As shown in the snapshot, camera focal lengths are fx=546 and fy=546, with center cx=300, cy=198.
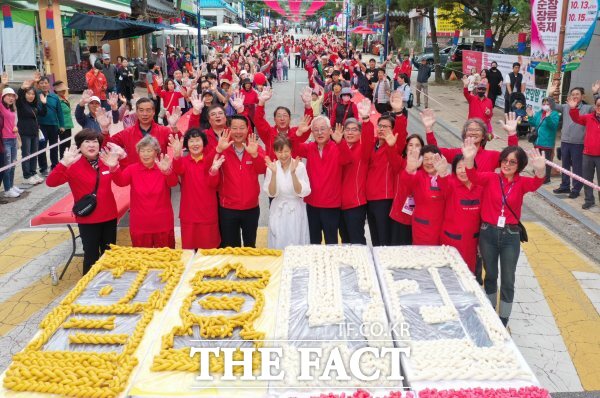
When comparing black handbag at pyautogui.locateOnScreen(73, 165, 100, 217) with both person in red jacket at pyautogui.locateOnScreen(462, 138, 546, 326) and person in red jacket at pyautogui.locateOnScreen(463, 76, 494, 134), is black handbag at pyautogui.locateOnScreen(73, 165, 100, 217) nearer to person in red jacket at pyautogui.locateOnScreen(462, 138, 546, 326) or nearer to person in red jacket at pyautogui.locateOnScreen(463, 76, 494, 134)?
person in red jacket at pyautogui.locateOnScreen(462, 138, 546, 326)

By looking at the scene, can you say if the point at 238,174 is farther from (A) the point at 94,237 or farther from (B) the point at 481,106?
(B) the point at 481,106

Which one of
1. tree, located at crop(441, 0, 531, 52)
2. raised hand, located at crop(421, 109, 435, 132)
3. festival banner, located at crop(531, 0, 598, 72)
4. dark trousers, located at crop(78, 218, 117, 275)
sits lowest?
dark trousers, located at crop(78, 218, 117, 275)

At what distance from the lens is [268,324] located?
3881mm

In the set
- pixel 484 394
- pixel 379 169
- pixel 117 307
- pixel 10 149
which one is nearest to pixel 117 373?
pixel 117 307

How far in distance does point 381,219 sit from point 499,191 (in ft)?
4.79

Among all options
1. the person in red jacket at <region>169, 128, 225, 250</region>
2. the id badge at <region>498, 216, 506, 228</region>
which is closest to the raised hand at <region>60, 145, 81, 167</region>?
the person in red jacket at <region>169, 128, 225, 250</region>

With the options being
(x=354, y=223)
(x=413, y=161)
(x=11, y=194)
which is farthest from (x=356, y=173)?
(x=11, y=194)

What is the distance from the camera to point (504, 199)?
4824mm

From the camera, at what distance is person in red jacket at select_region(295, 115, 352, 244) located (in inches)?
221

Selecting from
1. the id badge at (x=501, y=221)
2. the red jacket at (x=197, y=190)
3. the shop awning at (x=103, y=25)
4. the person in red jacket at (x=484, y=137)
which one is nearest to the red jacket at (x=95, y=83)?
the shop awning at (x=103, y=25)

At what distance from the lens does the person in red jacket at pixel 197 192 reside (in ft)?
18.0

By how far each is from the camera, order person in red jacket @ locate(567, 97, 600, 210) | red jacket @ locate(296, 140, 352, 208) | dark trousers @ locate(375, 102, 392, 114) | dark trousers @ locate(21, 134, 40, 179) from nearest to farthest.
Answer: red jacket @ locate(296, 140, 352, 208)
person in red jacket @ locate(567, 97, 600, 210)
dark trousers @ locate(21, 134, 40, 179)
dark trousers @ locate(375, 102, 392, 114)

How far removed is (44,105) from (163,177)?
→ 6.15 metres

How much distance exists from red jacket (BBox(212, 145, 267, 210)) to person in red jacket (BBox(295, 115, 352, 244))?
0.53 m
